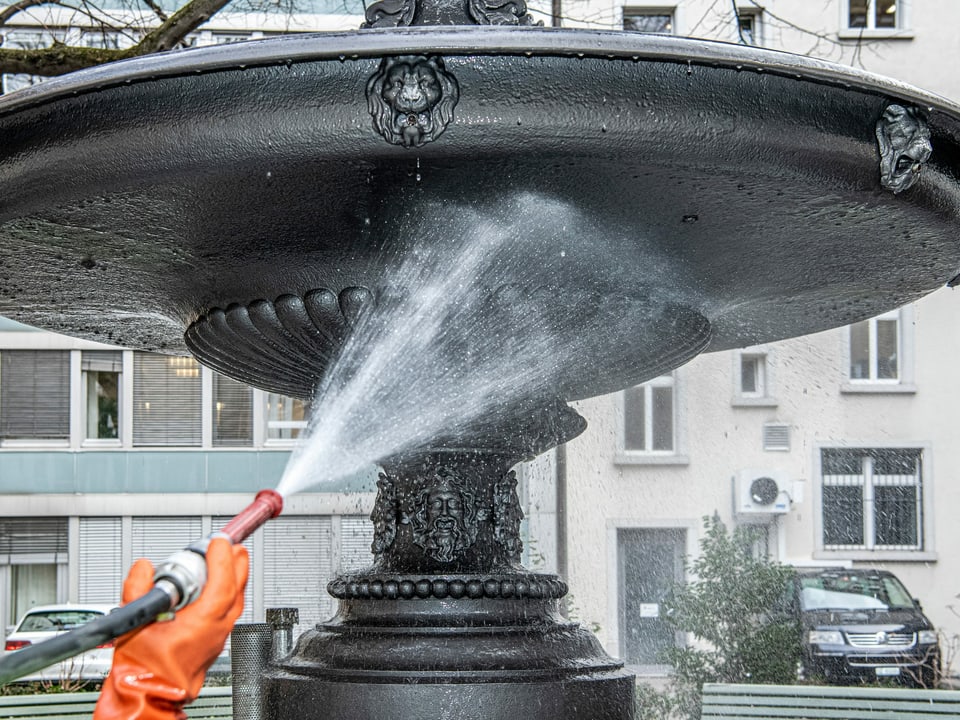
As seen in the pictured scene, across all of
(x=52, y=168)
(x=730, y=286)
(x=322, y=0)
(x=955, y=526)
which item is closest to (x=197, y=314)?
(x=52, y=168)

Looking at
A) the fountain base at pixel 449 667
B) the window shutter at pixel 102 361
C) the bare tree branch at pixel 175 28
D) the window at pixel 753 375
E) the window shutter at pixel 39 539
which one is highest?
the bare tree branch at pixel 175 28

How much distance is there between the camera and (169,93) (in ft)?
8.89

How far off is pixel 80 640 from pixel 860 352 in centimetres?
2022

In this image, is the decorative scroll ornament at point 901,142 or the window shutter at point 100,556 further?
the window shutter at point 100,556

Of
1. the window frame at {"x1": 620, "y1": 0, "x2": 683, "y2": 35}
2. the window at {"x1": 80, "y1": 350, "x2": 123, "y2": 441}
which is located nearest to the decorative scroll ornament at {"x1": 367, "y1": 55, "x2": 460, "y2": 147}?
the window frame at {"x1": 620, "y1": 0, "x2": 683, "y2": 35}

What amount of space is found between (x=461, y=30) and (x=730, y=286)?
1.41 metres

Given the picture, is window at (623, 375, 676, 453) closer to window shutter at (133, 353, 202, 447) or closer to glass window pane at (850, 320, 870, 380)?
glass window pane at (850, 320, 870, 380)

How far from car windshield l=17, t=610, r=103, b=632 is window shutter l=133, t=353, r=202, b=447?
5046 millimetres

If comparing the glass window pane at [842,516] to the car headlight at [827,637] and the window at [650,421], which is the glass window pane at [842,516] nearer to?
the window at [650,421]

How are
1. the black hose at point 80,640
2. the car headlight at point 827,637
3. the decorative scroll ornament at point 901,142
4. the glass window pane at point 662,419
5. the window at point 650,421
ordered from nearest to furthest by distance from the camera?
the black hose at point 80,640, the decorative scroll ornament at point 901,142, the car headlight at point 827,637, the window at point 650,421, the glass window pane at point 662,419

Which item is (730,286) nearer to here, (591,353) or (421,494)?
(591,353)

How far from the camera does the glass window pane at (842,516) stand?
774 inches

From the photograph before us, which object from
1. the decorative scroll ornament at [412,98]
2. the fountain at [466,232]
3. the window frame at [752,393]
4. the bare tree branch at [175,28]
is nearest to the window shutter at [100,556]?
the window frame at [752,393]

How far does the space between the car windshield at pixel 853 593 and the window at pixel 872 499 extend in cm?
489
